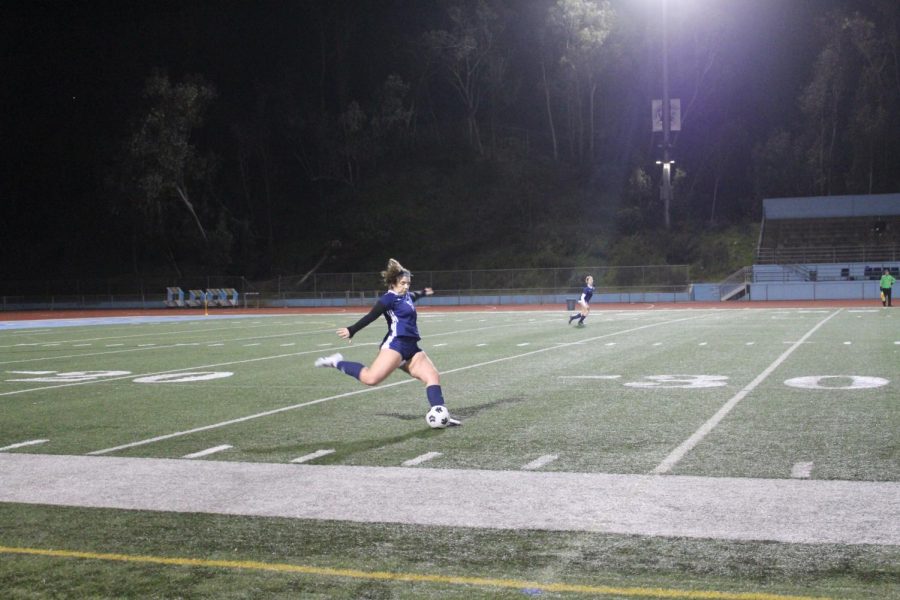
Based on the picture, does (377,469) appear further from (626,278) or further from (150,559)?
(626,278)

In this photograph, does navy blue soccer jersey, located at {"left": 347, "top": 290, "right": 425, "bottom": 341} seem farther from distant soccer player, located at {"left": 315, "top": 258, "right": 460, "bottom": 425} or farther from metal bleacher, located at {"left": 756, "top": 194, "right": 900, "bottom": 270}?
metal bleacher, located at {"left": 756, "top": 194, "right": 900, "bottom": 270}

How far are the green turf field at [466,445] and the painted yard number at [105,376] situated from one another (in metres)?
0.13

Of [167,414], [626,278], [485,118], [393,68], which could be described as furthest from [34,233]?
[167,414]

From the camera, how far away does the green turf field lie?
15.3 ft

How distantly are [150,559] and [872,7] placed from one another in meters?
76.9

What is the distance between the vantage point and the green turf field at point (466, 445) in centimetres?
466

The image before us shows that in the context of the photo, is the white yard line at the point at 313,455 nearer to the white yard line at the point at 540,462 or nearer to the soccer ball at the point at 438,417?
the soccer ball at the point at 438,417

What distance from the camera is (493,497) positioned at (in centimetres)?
633

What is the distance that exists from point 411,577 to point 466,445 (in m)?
3.75

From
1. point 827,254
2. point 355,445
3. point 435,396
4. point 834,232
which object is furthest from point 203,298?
point 355,445

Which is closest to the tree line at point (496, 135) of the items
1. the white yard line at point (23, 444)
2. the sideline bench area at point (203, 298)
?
the sideline bench area at point (203, 298)

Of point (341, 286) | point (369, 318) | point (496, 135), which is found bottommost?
point (341, 286)

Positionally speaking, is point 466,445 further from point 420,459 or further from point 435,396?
point 435,396

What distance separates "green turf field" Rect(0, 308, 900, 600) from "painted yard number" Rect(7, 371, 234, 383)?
0.13 metres
